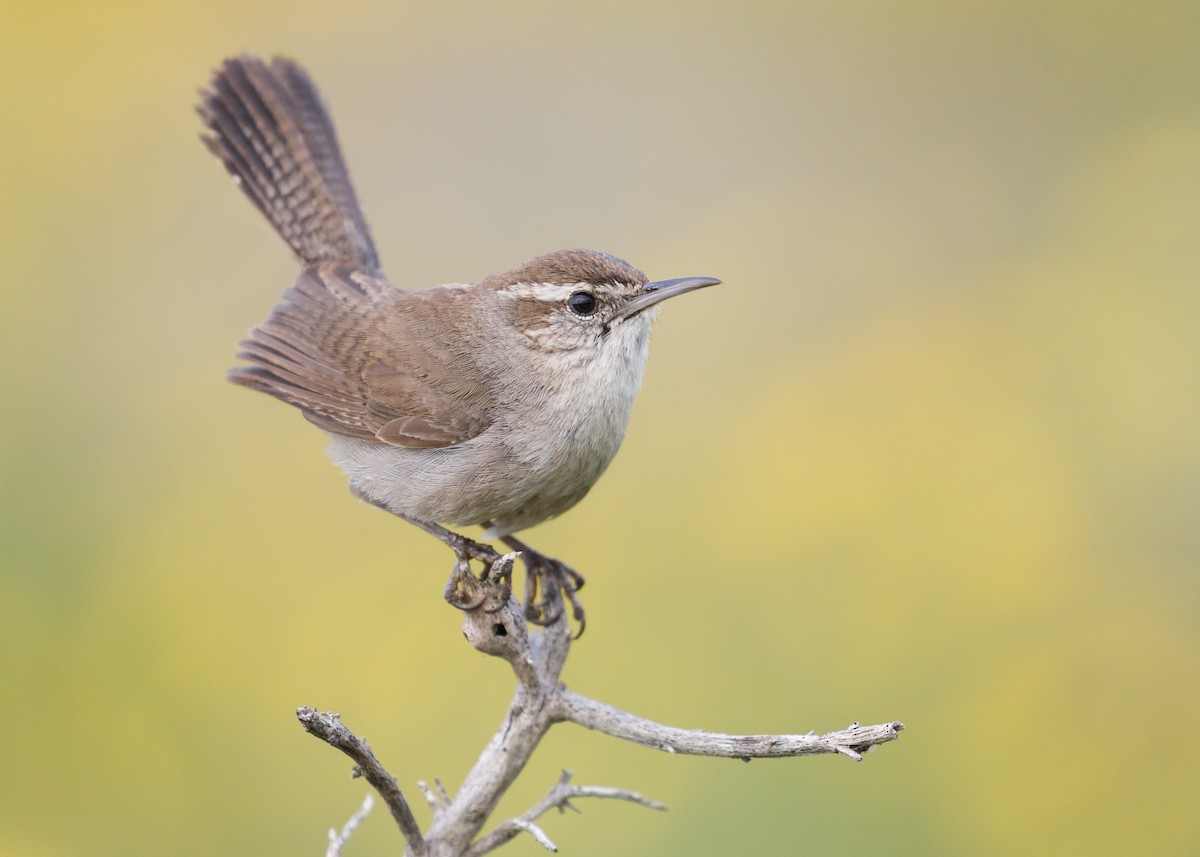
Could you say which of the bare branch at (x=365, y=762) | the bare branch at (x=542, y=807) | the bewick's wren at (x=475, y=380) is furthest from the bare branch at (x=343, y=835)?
the bewick's wren at (x=475, y=380)

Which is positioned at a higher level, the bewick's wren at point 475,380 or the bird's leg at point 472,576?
the bewick's wren at point 475,380

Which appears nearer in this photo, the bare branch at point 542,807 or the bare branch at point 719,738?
the bare branch at point 719,738

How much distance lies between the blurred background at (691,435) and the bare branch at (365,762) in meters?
1.82

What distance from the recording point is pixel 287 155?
188 inches

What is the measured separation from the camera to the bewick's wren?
3674 mm

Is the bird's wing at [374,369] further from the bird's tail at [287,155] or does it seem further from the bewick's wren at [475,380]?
the bird's tail at [287,155]

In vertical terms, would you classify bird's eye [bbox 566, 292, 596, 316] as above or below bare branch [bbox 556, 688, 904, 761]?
above

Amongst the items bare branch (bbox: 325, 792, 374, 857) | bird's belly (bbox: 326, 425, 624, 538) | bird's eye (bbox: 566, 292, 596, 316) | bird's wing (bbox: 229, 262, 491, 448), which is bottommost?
bare branch (bbox: 325, 792, 374, 857)

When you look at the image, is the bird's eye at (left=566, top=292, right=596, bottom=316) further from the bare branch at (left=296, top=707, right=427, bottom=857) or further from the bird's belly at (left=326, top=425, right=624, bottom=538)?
the bare branch at (left=296, top=707, right=427, bottom=857)

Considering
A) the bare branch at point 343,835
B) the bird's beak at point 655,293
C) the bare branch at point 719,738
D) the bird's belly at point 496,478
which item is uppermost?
the bird's beak at point 655,293

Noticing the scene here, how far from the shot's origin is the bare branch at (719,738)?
2.52m

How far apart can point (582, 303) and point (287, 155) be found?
1.50 metres

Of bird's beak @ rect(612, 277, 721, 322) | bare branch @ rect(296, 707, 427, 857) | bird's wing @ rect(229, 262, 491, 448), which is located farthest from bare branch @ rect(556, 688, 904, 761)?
bird's beak @ rect(612, 277, 721, 322)

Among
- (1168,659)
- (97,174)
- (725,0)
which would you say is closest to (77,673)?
(97,174)
